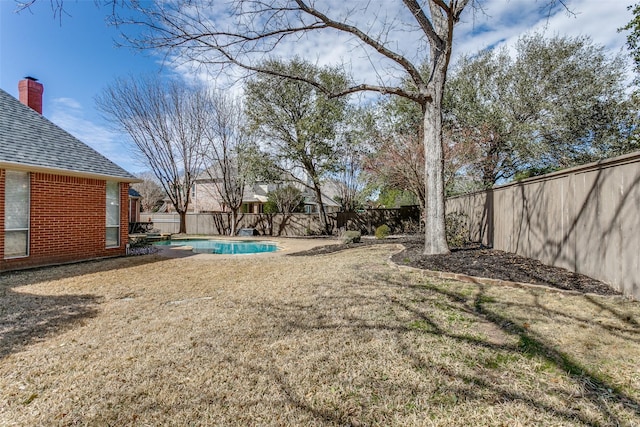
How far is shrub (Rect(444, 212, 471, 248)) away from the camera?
804cm

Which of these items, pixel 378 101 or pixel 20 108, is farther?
pixel 378 101

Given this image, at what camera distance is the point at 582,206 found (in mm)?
4562

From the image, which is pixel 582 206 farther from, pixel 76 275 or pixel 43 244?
pixel 43 244

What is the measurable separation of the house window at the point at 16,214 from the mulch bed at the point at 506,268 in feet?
28.1

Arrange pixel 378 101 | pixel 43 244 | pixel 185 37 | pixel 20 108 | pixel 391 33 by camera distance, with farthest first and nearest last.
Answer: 1. pixel 378 101
2. pixel 20 108
3. pixel 43 244
4. pixel 391 33
5. pixel 185 37

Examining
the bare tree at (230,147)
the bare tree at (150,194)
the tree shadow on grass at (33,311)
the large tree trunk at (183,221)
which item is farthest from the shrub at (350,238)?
the bare tree at (150,194)

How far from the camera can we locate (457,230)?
938cm

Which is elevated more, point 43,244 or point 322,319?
point 43,244

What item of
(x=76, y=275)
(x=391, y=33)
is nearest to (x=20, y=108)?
(x=76, y=275)

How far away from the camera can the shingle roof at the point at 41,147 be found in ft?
24.2

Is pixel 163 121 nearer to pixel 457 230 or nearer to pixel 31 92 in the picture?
pixel 31 92

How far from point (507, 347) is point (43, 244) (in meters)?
9.78

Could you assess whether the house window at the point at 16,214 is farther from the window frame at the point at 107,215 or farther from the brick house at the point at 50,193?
the window frame at the point at 107,215

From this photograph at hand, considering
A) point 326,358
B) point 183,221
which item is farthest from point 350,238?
point 183,221
